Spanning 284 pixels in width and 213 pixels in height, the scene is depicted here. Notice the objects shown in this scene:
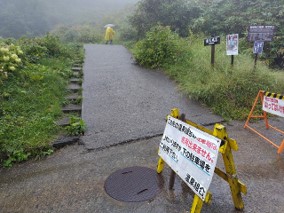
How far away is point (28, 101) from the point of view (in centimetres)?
588

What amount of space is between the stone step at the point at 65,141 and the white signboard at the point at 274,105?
360 centimetres

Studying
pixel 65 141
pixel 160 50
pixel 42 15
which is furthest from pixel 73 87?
pixel 42 15

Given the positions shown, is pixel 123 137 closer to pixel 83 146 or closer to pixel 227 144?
pixel 83 146

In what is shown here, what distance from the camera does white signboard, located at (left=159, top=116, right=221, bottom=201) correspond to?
8.86 feet

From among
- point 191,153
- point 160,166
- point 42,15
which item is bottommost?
point 160,166

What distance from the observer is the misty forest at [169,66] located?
197 inches

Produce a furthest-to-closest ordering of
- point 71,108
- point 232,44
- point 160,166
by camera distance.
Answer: point 232,44 < point 71,108 < point 160,166

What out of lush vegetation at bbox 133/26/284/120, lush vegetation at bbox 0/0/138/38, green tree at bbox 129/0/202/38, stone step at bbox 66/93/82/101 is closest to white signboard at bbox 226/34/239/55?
lush vegetation at bbox 133/26/284/120

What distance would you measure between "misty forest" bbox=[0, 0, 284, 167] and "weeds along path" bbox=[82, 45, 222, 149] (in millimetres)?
375

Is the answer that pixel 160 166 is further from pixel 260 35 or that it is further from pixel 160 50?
pixel 160 50

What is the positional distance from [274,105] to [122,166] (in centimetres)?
293

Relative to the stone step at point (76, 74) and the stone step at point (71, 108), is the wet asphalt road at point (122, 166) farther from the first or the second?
the stone step at point (76, 74)

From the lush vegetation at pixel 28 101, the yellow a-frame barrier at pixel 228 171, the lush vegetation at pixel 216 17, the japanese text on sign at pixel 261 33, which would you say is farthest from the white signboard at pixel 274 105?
the lush vegetation at pixel 216 17

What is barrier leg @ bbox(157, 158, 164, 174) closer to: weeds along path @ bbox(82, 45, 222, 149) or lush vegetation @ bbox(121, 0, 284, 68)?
weeds along path @ bbox(82, 45, 222, 149)
